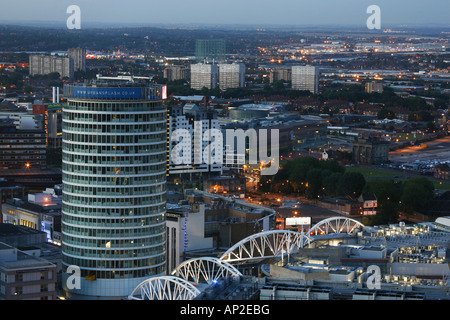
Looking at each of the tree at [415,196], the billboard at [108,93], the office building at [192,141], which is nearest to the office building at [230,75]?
the office building at [192,141]

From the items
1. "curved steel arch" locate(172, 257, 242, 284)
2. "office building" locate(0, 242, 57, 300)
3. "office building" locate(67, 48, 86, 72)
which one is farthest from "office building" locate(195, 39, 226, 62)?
"office building" locate(0, 242, 57, 300)

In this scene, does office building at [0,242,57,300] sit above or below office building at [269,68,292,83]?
above

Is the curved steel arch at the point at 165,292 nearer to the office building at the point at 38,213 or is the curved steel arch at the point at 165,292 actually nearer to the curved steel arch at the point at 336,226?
the curved steel arch at the point at 336,226

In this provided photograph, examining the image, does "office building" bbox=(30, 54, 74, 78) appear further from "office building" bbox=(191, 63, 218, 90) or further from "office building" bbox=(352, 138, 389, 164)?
"office building" bbox=(352, 138, 389, 164)

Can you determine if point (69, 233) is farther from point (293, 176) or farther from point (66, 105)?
point (293, 176)

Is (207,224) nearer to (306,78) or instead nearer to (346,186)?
(346,186)

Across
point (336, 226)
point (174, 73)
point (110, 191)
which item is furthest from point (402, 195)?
point (174, 73)
